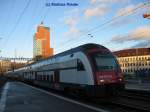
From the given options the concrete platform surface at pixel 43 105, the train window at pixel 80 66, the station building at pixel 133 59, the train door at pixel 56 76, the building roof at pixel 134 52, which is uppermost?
the building roof at pixel 134 52

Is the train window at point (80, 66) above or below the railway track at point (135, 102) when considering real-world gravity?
above

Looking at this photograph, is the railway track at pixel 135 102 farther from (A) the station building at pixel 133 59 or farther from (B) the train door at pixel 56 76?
(A) the station building at pixel 133 59

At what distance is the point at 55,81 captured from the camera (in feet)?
84.8

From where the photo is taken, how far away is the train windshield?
727 inches

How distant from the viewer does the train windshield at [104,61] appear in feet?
60.5

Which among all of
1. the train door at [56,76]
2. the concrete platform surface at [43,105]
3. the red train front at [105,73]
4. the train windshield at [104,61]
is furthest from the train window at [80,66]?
the train door at [56,76]

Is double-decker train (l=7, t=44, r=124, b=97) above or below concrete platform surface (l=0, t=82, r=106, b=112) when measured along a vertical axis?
above

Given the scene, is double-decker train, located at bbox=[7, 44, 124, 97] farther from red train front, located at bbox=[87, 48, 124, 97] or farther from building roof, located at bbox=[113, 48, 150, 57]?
building roof, located at bbox=[113, 48, 150, 57]

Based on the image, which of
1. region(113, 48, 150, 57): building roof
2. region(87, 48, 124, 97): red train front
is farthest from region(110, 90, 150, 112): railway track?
region(113, 48, 150, 57): building roof

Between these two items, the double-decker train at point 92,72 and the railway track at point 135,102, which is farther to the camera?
the double-decker train at point 92,72

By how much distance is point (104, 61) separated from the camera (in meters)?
18.8

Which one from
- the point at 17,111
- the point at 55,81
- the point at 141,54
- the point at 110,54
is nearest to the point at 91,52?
the point at 110,54

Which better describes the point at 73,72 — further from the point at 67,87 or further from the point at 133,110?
the point at 133,110

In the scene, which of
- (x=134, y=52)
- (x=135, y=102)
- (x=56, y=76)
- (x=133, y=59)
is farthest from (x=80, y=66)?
(x=134, y=52)
